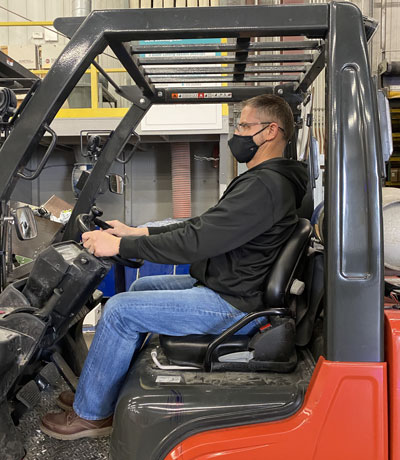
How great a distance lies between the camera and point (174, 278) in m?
2.79

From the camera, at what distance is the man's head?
2.15 meters

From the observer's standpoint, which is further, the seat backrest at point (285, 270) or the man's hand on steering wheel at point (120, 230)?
the man's hand on steering wheel at point (120, 230)

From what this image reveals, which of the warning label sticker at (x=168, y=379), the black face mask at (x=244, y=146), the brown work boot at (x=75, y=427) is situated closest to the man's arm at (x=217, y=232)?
the black face mask at (x=244, y=146)

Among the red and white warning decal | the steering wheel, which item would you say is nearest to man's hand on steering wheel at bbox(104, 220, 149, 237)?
Answer: the steering wheel

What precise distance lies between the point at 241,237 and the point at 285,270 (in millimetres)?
247

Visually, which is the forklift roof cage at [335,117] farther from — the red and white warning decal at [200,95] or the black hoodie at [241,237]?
the red and white warning decal at [200,95]

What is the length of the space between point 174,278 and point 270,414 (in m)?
1.28

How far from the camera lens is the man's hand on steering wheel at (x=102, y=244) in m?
1.93

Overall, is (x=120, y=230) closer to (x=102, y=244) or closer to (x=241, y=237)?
(x=102, y=244)

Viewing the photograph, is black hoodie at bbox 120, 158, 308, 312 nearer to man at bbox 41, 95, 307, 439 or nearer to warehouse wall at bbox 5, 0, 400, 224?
man at bbox 41, 95, 307, 439

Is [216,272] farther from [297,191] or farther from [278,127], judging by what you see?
[278,127]

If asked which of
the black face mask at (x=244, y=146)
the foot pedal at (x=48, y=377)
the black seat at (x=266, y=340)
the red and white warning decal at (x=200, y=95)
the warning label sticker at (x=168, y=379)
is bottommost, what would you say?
the foot pedal at (x=48, y=377)

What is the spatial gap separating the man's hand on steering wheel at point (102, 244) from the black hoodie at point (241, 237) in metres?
0.04

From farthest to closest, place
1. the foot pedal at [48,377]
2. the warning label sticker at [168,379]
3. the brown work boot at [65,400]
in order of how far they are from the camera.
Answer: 1. the foot pedal at [48,377]
2. the brown work boot at [65,400]
3. the warning label sticker at [168,379]
